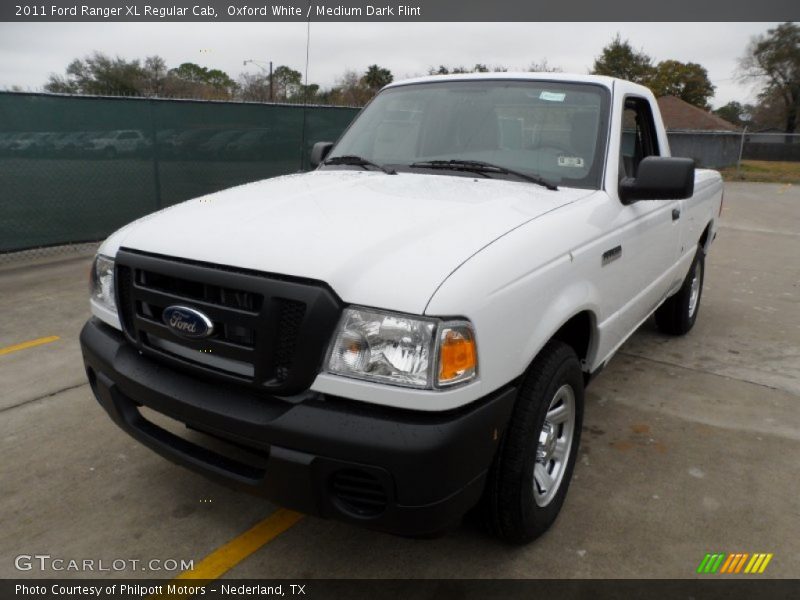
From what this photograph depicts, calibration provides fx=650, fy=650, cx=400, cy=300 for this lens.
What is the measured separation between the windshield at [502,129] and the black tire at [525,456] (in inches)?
39.7

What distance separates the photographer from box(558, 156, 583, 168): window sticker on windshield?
3.16m

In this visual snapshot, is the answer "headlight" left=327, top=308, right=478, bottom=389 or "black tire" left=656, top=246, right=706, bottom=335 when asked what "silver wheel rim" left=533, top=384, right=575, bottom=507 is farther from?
"black tire" left=656, top=246, right=706, bottom=335

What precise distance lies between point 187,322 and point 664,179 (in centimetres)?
214

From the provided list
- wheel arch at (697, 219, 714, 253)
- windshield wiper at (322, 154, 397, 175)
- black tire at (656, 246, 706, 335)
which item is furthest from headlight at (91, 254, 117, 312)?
wheel arch at (697, 219, 714, 253)

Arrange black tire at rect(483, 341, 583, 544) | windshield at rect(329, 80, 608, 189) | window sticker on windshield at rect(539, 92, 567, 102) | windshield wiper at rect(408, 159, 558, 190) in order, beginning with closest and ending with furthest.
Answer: black tire at rect(483, 341, 583, 544) → windshield wiper at rect(408, 159, 558, 190) → windshield at rect(329, 80, 608, 189) → window sticker on windshield at rect(539, 92, 567, 102)

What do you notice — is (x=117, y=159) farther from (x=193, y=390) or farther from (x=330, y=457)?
(x=330, y=457)

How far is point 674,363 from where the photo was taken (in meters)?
4.88

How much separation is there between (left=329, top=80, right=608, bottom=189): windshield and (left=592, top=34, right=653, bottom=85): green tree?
57008 millimetres

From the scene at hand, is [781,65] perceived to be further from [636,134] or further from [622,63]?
[636,134]

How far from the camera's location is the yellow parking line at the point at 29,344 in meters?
4.77

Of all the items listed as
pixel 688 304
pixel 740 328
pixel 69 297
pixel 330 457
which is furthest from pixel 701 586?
pixel 69 297

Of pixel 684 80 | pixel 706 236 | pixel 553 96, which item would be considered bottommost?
pixel 706 236

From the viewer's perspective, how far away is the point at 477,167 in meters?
3.24

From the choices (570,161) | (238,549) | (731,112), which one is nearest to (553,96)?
(570,161)
